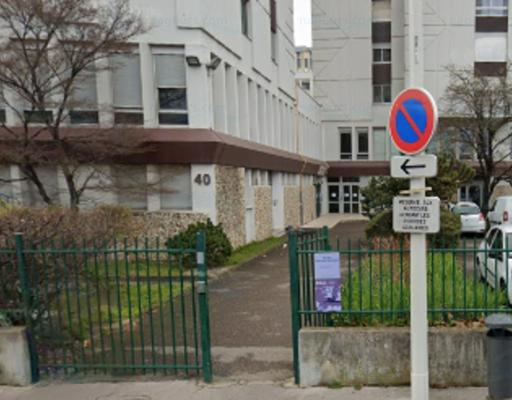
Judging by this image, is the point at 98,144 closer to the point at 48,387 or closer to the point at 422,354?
the point at 48,387

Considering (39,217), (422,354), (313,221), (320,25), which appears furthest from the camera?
(320,25)

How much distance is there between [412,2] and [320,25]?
31.0 meters

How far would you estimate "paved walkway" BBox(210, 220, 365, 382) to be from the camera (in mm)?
4999

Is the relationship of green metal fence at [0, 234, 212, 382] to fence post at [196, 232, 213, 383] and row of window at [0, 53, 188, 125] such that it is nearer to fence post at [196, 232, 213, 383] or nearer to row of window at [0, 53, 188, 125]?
fence post at [196, 232, 213, 383]

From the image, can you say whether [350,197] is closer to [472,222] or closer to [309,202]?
[309,202]

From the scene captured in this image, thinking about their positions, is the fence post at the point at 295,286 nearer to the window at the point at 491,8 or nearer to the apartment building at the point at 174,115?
the apartment building at the point at 174,115

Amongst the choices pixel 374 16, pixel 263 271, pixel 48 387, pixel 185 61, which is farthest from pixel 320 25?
pixel 48 387

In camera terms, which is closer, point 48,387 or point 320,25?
point 48,387

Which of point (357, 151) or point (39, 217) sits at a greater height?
point (357, 151)

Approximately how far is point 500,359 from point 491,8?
111ft

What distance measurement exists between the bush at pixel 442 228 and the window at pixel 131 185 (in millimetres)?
6614

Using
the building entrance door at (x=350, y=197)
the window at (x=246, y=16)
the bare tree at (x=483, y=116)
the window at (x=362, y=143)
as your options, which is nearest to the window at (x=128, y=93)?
the window at (x=246, y=16)

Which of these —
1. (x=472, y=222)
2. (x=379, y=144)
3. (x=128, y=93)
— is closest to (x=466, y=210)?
(x=472, y=222)

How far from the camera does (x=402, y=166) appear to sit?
12.4 feet
